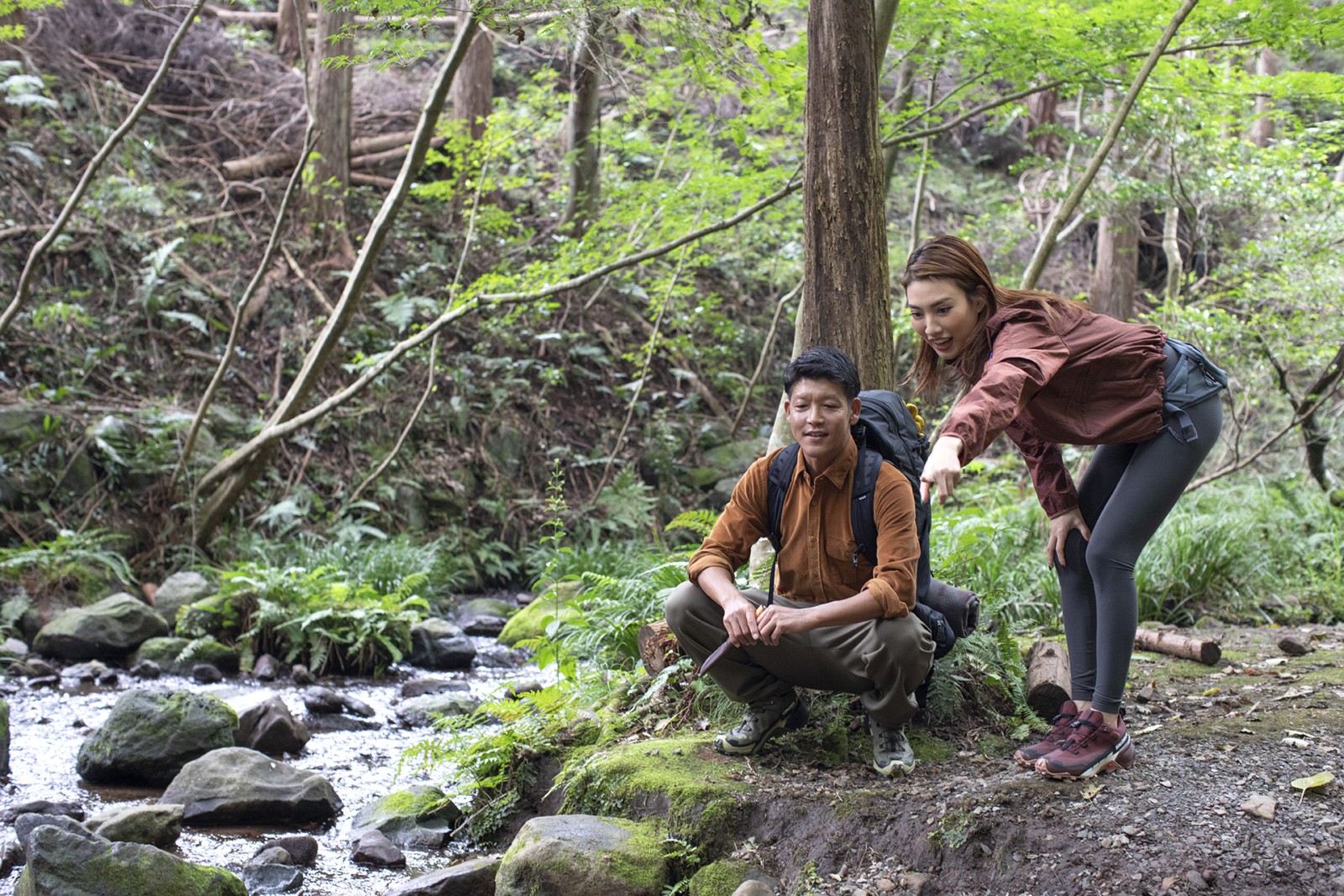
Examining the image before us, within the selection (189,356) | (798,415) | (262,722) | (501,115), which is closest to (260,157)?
(189,356)

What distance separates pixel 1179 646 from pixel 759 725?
2.82 meters

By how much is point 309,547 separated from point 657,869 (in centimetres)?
674

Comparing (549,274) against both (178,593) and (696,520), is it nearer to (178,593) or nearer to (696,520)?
(696,520)

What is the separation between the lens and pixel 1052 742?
3.30 meters

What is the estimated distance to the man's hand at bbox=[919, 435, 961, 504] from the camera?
240 centimetres

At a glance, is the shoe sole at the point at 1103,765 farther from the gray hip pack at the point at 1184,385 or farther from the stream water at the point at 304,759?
the stream water at the point at 304,759

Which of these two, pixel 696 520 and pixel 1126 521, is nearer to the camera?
pixel 1126 521

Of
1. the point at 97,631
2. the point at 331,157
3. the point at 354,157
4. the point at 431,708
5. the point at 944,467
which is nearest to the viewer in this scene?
the point at 944,467

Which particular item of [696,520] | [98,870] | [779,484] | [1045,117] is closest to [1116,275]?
[1045,117]

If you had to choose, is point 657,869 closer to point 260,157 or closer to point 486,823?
point 486,823

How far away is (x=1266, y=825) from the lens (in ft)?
9.07

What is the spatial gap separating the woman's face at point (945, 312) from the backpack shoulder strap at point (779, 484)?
2.07 feet

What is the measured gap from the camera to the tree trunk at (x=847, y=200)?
4270 millimetres

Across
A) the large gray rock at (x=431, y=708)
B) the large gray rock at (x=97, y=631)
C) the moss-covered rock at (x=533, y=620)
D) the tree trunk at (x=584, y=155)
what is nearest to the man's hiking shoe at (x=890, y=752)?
the large gray rock at (x=431, y=708)
